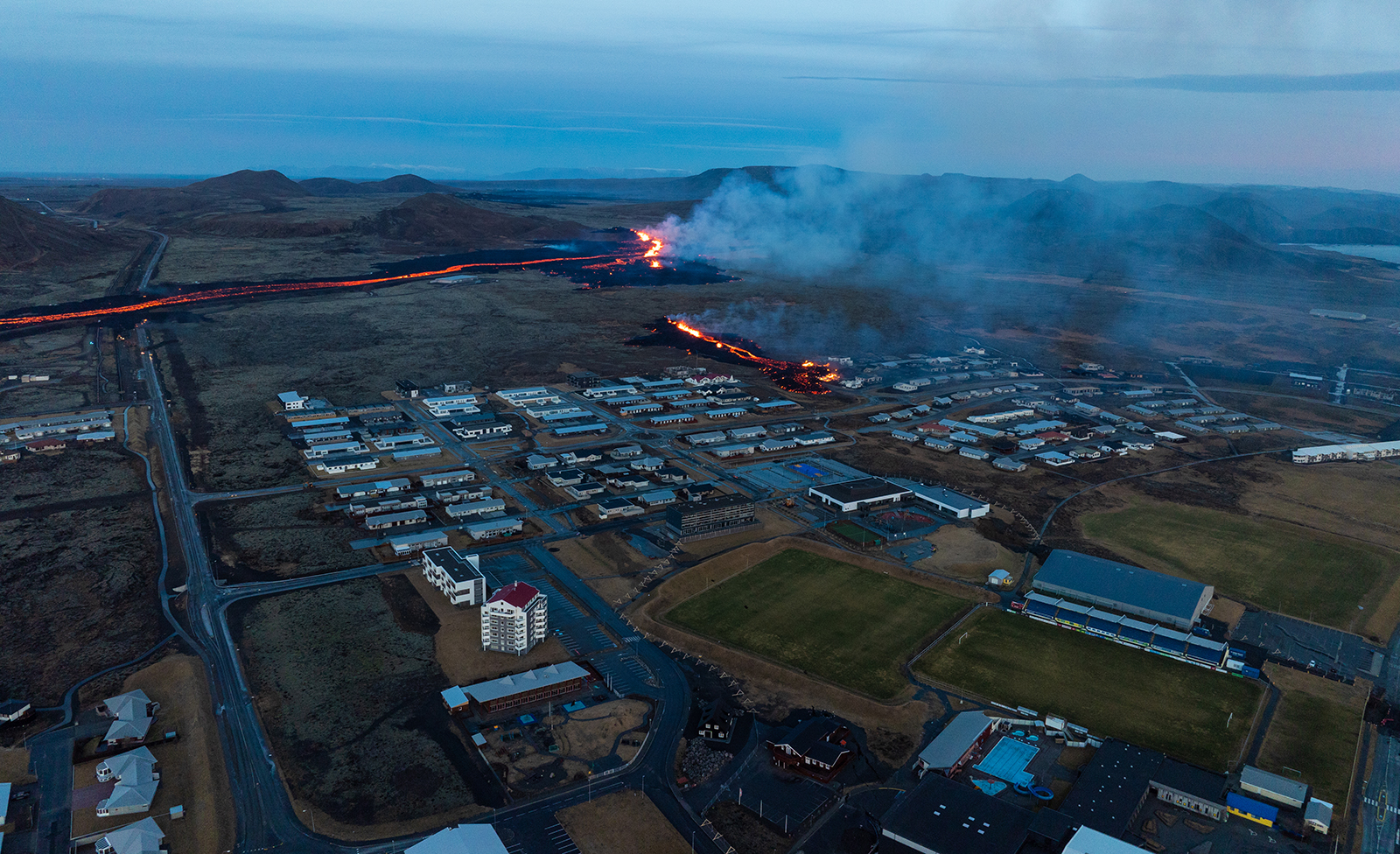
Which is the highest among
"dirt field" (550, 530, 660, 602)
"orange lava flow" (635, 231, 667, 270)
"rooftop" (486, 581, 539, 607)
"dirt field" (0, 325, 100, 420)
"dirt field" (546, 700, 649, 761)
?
"orange lava flow" (635, 231, 667, 270)

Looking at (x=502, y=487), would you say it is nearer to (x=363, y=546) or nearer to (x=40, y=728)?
(x=363, y=546)

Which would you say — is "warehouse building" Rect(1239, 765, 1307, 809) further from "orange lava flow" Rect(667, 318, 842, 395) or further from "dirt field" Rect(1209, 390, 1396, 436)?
"dirt field" Rect(1209, 390, 1396, 436)

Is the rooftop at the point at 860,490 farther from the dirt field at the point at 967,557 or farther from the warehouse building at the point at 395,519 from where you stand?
the warehouse building at the point at 395,519

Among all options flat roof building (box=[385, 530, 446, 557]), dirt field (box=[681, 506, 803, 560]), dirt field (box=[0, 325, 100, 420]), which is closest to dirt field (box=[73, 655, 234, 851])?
flat roof building (box=[385, 530, 446, 557])

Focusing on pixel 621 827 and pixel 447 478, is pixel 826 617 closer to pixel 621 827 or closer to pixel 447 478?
pixel 621 827

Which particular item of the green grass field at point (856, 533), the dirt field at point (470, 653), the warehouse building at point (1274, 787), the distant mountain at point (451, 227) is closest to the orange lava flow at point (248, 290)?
the distant mountain at point (451, 227)

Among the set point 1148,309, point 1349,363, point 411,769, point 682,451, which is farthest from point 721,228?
point 411,769
